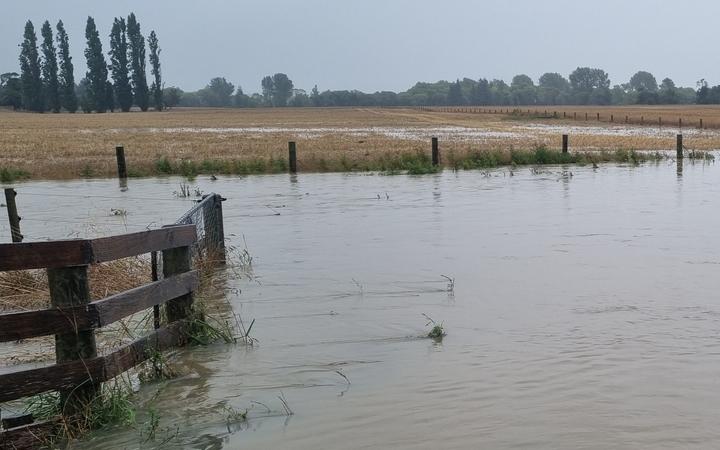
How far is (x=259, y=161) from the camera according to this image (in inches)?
1193

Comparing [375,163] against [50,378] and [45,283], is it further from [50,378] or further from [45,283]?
[50,378]

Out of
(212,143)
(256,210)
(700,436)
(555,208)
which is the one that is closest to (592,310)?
(700,436)

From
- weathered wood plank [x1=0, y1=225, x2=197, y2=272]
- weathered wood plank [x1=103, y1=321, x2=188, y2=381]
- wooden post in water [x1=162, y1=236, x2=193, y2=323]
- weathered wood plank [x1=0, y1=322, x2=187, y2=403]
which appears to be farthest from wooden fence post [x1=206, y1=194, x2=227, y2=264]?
weathered wood plank [x1=0, y1=225, x2=197, y2=272]

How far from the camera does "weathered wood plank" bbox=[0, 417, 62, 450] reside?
536 centimetres

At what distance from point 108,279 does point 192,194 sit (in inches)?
542

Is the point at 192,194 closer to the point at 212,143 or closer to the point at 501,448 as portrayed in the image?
the point at 501,448

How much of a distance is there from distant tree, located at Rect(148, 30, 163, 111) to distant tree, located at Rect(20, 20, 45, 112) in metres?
21.1

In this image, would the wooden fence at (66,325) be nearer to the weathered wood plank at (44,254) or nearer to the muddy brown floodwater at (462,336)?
the weathered wood plank at (44,254)

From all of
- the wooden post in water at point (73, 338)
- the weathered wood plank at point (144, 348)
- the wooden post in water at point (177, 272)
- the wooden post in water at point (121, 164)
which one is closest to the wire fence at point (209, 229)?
the wooden post in water at point (177, 272)

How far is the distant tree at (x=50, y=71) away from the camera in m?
147

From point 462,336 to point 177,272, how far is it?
9.49 feet

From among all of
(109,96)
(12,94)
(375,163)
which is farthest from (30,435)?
(12,94)

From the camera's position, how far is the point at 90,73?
150250 millimetres

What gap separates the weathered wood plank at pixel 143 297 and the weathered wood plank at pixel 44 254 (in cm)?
35
